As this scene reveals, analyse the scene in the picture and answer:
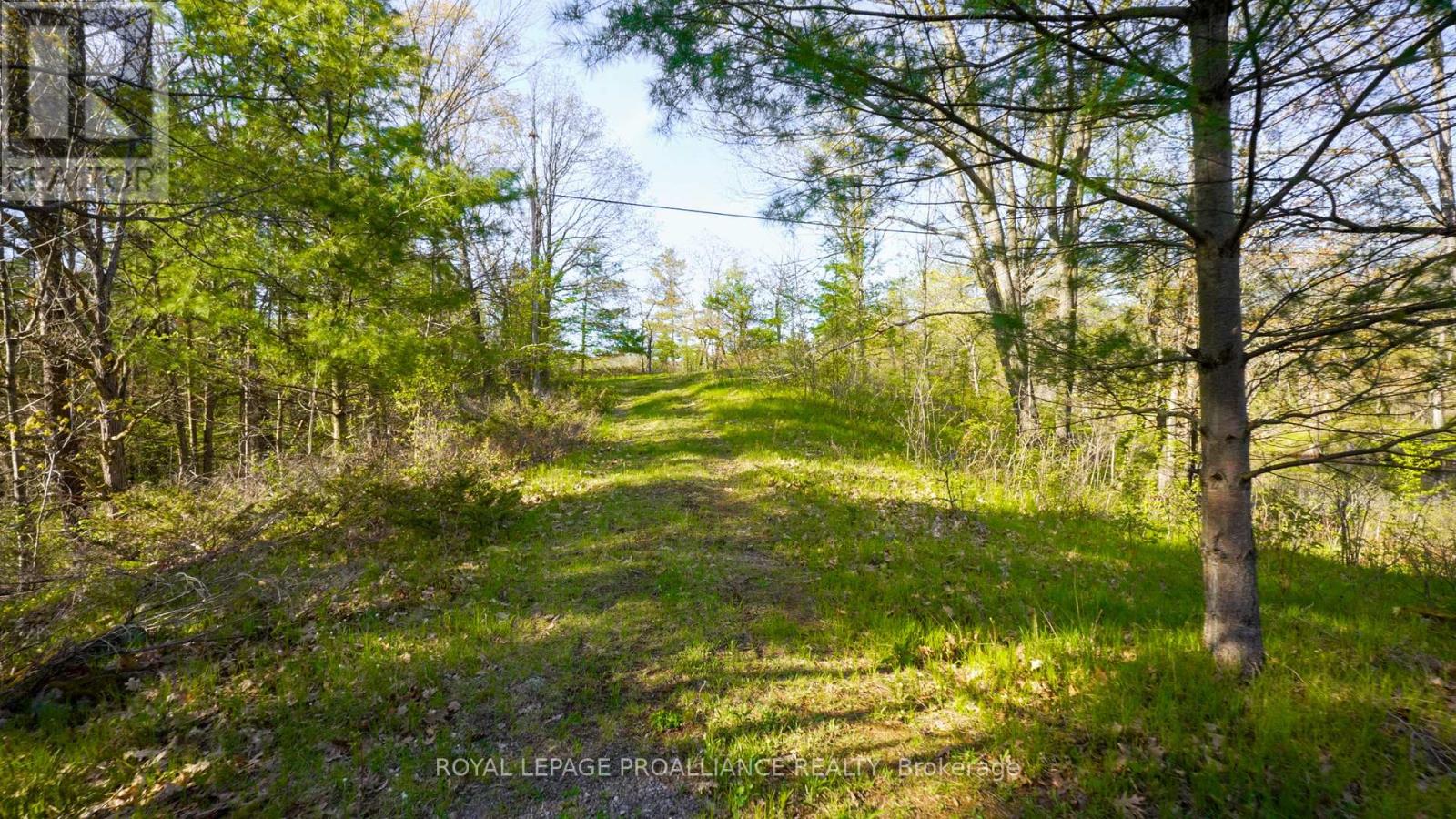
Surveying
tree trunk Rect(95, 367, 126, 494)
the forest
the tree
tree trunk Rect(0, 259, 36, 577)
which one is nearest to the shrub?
the forest

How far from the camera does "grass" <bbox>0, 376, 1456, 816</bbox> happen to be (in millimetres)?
2268

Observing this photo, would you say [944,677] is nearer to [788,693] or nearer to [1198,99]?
[788,693]

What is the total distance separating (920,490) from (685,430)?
6.05 metres

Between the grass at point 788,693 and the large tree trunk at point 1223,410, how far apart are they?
11.5 inches

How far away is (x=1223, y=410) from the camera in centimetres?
247

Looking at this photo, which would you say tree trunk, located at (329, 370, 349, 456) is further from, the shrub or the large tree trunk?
the large tree trunk

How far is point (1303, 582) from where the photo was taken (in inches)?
161

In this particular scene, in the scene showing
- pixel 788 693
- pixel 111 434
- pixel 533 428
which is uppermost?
pixel 111 434

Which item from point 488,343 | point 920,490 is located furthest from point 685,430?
point 920,490

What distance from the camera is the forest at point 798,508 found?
2.27m

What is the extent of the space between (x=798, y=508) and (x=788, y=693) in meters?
3.46

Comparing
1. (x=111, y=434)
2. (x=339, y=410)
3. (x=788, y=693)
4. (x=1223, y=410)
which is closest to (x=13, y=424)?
(x=111, y=434)

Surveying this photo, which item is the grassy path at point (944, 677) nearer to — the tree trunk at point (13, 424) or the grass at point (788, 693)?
the grass at point (788, 693)

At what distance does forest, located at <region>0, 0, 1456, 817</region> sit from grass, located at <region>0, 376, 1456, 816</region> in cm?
3
